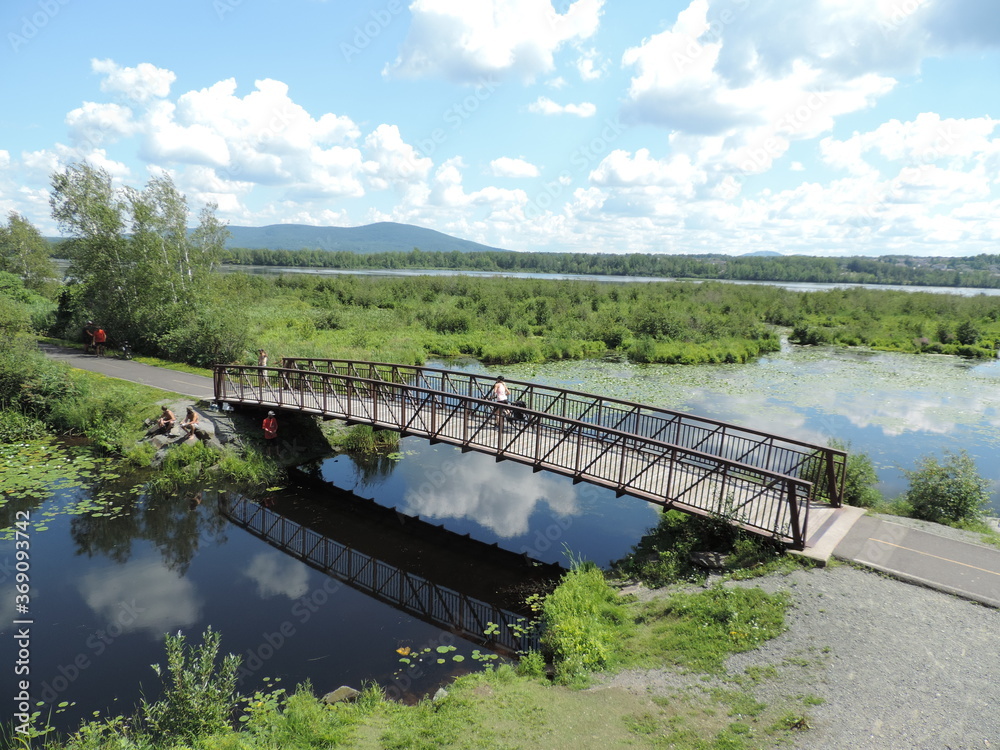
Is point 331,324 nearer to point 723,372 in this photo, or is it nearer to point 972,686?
point 723,372

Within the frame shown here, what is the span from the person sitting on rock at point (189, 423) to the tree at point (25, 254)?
4550 centimetres

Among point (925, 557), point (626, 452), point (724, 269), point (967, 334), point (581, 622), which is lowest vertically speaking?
Result: point (581, 622)

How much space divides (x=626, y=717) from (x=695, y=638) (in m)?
2.12

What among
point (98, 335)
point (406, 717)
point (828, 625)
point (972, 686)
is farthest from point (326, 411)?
point (98, 335)

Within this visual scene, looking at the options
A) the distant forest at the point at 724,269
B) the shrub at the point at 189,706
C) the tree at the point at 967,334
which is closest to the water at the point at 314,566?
the shrub at the point at 189,706

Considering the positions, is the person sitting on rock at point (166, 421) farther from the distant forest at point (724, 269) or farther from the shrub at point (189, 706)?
the distant forest at point (724, 269)

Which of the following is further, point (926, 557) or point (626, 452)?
point (626, 452)

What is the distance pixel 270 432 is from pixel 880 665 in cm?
1736

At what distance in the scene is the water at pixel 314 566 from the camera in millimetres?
9453

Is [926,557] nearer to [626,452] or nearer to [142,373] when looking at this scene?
[626,452]

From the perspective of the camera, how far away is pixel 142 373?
25.2 metres

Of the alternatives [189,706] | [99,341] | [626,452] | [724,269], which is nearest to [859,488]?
[626,452]

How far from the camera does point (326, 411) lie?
1741cm

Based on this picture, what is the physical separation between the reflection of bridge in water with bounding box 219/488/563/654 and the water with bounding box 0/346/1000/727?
0.07m
